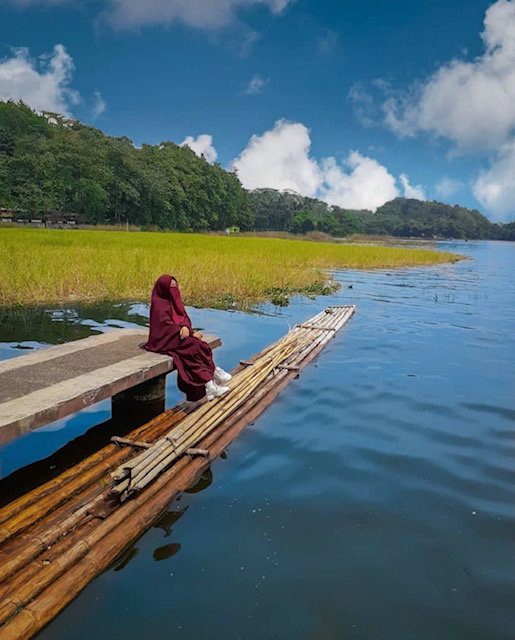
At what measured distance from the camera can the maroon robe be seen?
16.3 feet

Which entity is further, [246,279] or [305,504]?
[246,279]

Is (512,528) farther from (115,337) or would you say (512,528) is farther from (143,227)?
(143,227)

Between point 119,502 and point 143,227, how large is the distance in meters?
49.3

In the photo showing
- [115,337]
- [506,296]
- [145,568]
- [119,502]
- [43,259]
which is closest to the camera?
[145,568]

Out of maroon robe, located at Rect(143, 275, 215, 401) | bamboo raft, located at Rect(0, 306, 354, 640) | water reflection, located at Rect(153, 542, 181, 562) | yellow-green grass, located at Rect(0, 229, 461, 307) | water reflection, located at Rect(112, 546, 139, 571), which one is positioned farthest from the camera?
yellow-green grass, located at Rect(0, 229, 461, 307)

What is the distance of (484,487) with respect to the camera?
3.92 metres

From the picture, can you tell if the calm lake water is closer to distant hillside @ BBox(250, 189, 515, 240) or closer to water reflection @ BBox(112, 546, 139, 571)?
water reflection @ BBox(112, 546, 139, 571)

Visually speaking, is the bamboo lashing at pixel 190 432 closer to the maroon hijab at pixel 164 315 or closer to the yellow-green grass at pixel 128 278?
the maroon hijab at pixel 164 315

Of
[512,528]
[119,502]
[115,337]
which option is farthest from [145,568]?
[115,337]

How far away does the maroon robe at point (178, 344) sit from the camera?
4.96 meters

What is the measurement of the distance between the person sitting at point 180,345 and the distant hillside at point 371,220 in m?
87.8

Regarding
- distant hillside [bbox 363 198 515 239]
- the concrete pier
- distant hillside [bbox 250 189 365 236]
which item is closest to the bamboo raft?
the concrete pier

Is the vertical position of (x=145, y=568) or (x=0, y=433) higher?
(x=0, y=433)

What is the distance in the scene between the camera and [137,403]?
502 cm
